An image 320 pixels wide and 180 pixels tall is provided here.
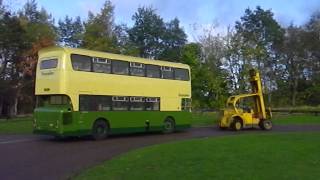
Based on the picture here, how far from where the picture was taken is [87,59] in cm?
2525

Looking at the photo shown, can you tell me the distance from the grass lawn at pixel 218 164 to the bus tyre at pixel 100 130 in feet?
26.4

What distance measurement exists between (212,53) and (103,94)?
39474 millimetres

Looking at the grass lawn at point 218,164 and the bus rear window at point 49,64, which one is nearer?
the grass lawn at point 218,164

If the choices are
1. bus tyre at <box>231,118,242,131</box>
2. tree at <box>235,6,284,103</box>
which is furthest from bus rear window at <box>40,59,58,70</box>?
tree at <box>235,6,284,103</box>

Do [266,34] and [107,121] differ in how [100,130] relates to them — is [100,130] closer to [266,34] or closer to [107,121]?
[107,121]

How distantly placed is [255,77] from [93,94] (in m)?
13.1

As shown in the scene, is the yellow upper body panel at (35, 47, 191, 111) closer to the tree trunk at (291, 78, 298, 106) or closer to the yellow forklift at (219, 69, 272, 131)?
the yellow forklift at (219, 69, 272, 131)

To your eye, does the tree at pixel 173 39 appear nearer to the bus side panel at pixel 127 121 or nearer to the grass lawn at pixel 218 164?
the bus side panel at pixel 127 121

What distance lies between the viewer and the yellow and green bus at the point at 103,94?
2431 cm

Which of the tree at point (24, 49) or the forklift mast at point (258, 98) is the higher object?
the tree at point (24, 49)

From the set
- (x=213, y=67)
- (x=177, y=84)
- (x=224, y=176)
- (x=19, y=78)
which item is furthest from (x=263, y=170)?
(x=19, y=78)

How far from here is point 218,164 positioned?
1362 cm

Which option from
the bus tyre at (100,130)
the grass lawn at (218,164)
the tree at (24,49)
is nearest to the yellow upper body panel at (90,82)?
the bus tyre at (100,130)

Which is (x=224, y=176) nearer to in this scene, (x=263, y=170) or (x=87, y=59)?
(x=263, y=170)
